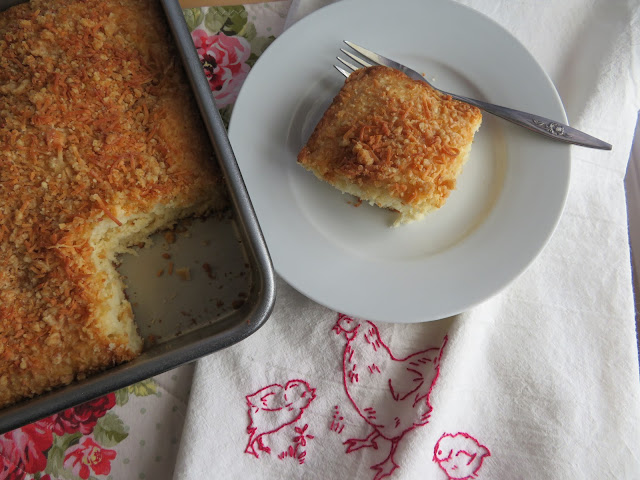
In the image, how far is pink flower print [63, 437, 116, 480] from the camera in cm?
182

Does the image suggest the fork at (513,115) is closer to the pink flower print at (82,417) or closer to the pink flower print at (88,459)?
the pink flower print at (82,417)

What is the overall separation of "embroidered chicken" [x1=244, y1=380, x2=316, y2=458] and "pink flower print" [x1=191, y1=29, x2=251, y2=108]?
3.77 ft

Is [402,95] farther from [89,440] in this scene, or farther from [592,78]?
[89,440]

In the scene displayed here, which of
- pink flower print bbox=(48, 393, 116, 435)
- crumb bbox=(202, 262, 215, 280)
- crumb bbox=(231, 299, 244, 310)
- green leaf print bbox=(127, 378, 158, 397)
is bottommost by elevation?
pink flower print bbox=(48, 393, 116, 435)

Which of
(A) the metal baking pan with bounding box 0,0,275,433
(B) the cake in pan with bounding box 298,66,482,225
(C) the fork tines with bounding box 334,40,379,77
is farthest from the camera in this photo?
(C) the fork tines with bounding box 334,40,379,77

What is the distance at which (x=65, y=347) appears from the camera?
5.42 feet

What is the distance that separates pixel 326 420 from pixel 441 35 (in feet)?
5.05

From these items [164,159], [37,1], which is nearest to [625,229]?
[164,159]

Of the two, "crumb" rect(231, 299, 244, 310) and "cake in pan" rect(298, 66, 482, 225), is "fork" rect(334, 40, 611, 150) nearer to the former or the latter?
"cake in pan" rect(298, 66, 482, 225)

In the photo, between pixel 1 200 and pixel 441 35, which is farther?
pixel 441 35

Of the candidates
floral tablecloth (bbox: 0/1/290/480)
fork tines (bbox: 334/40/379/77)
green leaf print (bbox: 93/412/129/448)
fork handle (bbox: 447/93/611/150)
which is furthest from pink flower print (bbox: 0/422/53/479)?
fork handle (bbox: 447/93/611/150)

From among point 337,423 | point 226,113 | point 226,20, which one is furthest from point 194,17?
point 337,423

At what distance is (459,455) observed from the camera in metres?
1.81

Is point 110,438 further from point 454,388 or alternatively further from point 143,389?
point 454,388
